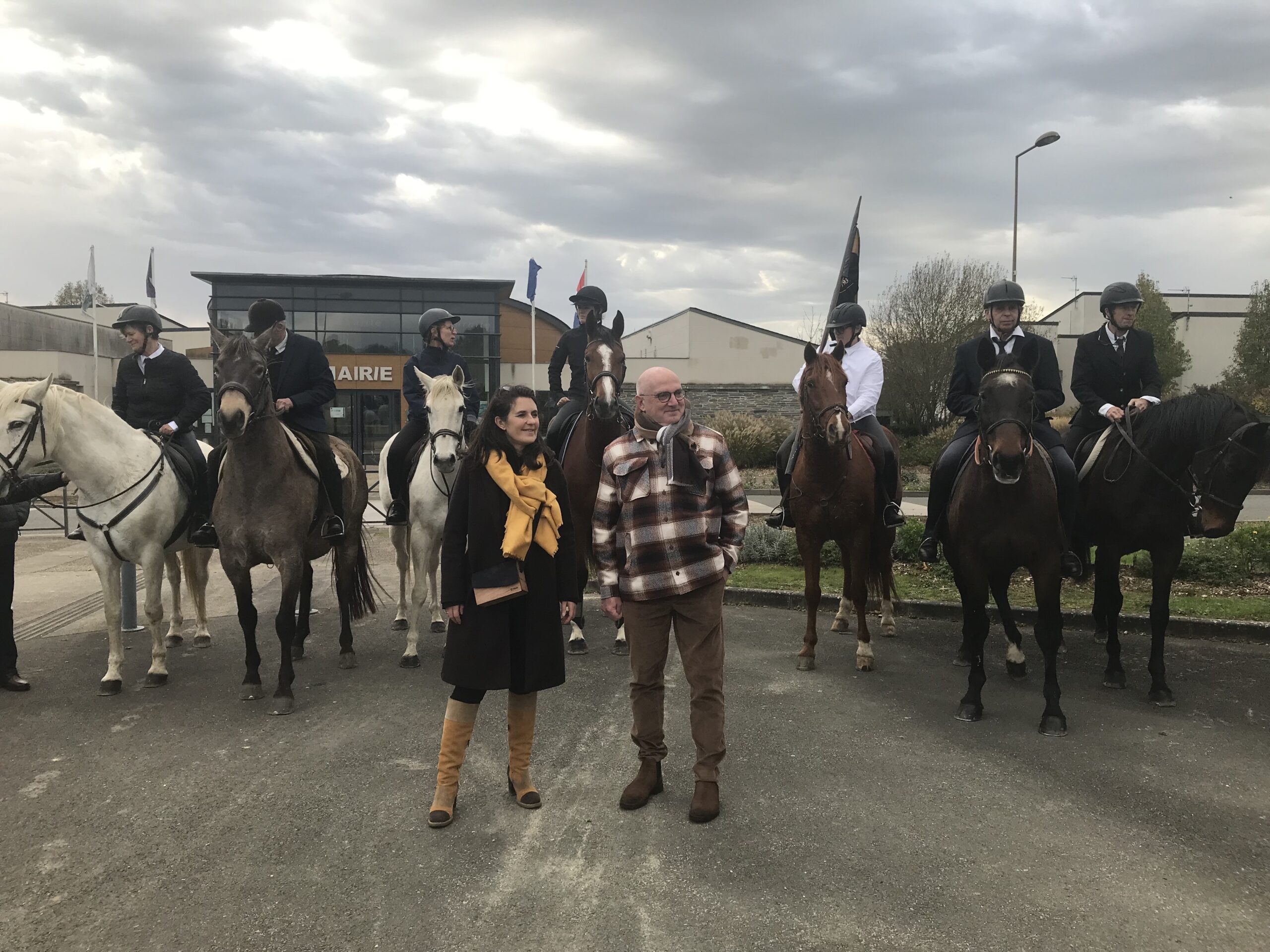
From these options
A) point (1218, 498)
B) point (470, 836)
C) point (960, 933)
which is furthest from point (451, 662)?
point (1218, 498)

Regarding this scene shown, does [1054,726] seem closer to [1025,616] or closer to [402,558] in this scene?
[1025,616]

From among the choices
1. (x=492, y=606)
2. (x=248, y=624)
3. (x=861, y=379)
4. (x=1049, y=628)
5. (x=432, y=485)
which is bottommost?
(x=248, y=624)

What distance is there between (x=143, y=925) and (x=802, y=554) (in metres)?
5.36

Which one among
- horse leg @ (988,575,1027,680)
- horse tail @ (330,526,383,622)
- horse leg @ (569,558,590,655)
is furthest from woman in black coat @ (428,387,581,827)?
horse tail @ (330,526,383,622)

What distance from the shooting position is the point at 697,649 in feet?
14.1

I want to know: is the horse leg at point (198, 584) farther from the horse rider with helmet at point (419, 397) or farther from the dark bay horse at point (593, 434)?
the dark bay horse at point (593, 434)

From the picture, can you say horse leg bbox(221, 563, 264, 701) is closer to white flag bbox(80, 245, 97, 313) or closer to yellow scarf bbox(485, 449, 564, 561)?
yellow scarf bbox(485, 449, 564, 561)

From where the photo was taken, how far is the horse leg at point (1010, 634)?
6.08 metres

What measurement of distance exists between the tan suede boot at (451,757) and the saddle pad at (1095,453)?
17.3 ft

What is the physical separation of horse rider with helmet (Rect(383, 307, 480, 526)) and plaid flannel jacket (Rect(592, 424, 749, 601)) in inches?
151

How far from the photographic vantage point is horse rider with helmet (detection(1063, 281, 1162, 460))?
22.7 ft

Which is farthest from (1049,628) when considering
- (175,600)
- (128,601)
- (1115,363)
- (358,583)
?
(128,601)

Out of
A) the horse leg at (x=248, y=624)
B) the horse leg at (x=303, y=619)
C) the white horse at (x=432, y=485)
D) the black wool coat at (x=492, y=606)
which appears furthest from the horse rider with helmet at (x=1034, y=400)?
the horse leg at (x=303, y=619)

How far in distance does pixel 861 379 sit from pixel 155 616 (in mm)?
6458
